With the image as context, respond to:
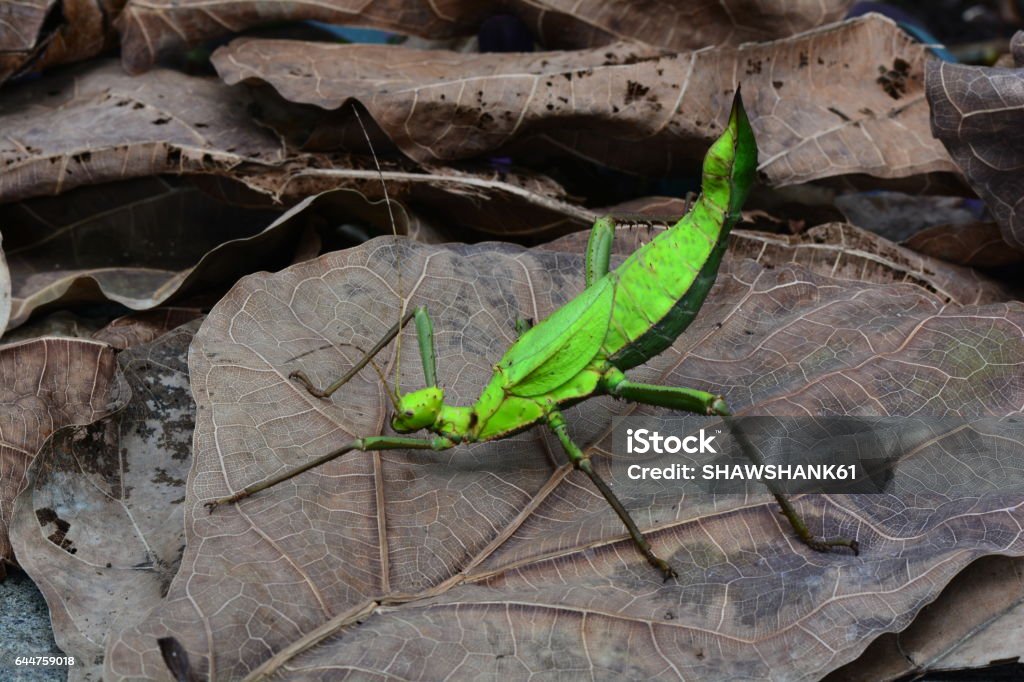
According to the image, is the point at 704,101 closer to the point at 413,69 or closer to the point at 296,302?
the point at 413,69

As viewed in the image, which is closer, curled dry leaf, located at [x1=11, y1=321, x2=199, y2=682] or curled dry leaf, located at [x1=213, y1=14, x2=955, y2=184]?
curled dry leaf, located at [x1=11, y1=321, x2=199, y2=682]

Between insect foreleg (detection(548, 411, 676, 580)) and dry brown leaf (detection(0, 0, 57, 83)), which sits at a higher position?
→ dry brown leaf (detection(0, 0, 57, 83))

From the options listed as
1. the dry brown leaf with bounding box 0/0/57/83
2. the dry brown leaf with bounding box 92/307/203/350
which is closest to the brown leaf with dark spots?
the dry brown leaf with bounding box 92/307/203/350

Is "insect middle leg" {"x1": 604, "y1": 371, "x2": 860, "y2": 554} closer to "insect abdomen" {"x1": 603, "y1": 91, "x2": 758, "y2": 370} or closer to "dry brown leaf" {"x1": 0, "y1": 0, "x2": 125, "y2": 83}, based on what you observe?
"insect abdomen" {"x1": 603, "y1": 91, "x2": 758, "y2": 370}

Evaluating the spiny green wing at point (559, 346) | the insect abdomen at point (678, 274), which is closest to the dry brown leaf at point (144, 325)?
the spiny green wing at point (559, 346)

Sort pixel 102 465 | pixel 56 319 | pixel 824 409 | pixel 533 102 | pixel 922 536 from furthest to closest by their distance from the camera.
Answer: pixel 533 102
pixel 56 319
pixel 824 409
pixel 102 465
pixel 922 536

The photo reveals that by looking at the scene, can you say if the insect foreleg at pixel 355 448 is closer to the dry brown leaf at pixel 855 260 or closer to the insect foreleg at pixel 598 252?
the insect foreleg at pixel 598 252

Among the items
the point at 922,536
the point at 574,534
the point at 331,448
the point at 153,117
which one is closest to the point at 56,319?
the point at 153,117
